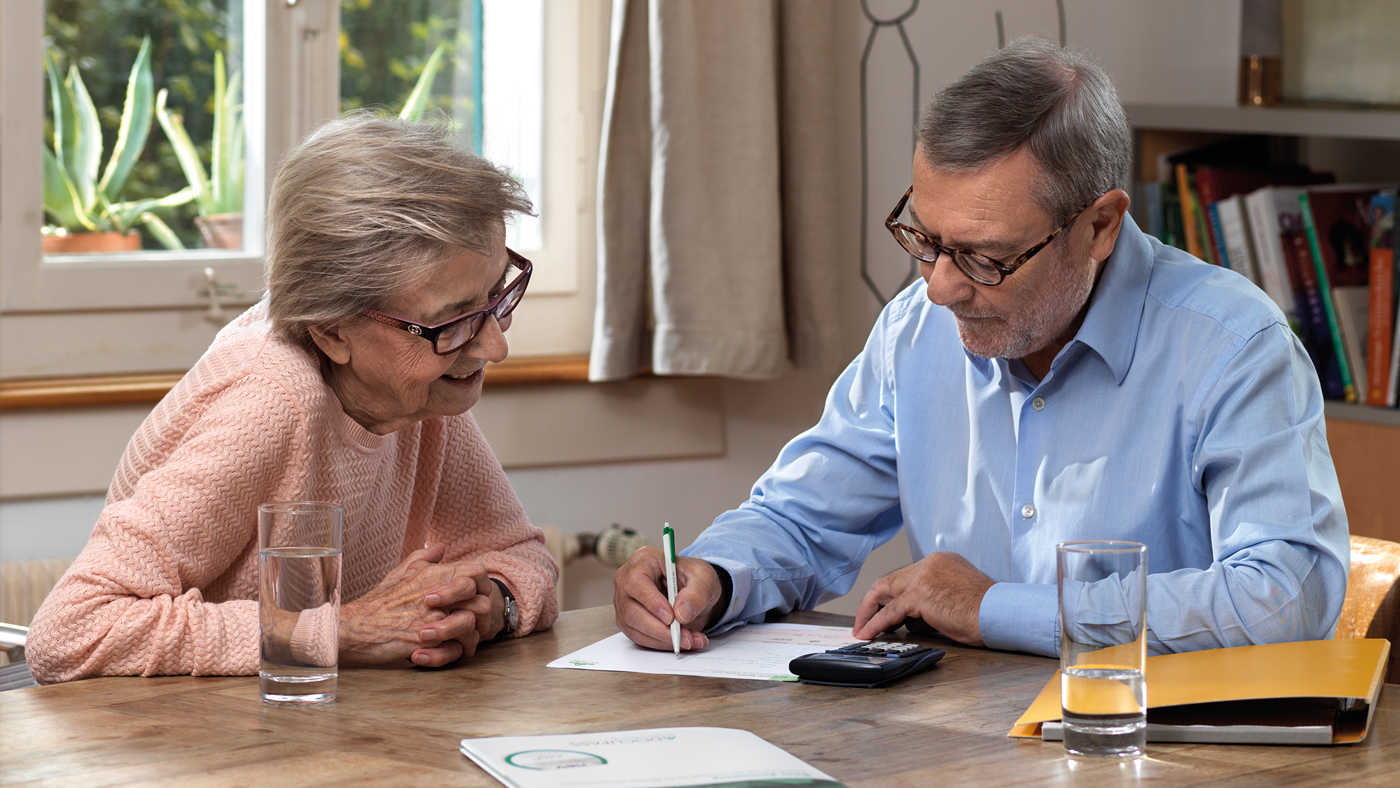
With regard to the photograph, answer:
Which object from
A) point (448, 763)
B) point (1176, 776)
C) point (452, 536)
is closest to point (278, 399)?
point (452, 536)

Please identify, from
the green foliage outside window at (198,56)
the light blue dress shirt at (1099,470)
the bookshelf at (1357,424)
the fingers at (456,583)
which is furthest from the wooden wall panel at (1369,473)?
the fingers at (456,583)

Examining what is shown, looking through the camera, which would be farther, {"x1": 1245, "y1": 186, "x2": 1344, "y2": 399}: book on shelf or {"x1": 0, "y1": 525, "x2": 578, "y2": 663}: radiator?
{"x1": 1245, "y1": 186, "x2": 1344, "y2": 399}: book on shelf

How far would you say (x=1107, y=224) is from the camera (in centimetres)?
164

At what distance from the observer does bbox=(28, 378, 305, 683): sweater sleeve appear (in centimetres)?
135

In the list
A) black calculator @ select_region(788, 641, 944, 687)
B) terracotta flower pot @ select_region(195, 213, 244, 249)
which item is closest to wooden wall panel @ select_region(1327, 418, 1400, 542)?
black calculator @ select_region(788, 641, 944, 687)

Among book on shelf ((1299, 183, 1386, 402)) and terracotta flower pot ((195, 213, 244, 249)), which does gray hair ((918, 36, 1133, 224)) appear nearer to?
book on shelf ((1299, 183, 1386, 402))

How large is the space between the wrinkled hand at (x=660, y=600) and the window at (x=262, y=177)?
2.46 feet

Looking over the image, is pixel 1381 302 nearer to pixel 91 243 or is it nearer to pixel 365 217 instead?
pixel 365 217

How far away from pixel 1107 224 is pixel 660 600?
657mm

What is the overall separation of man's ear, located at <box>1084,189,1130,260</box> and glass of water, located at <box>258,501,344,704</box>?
0.89 m

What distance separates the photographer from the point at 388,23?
8.66ft

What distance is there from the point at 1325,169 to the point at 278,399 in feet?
7.98

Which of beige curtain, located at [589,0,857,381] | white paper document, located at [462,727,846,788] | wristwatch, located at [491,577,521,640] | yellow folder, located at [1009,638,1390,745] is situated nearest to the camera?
white paper document, located at [462,727,846,788]

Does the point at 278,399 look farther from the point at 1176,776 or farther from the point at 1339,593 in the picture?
the point at 1339,593
